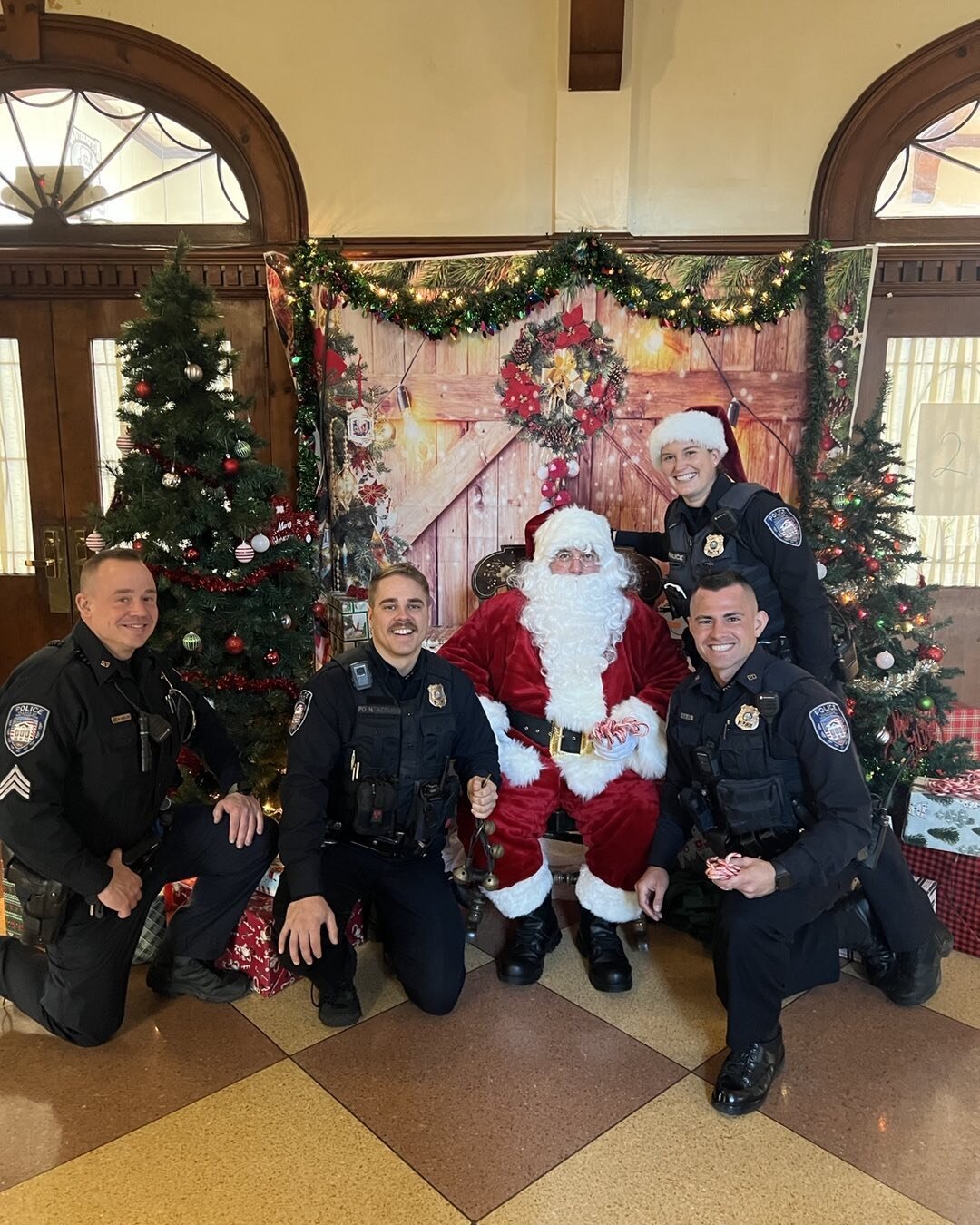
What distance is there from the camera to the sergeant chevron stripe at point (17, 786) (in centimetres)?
242

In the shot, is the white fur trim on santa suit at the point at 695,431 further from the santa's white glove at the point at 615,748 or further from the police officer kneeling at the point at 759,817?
the santa's white glove at the point at 615,748

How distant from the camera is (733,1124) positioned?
2326mm

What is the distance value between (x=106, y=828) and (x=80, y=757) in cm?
24

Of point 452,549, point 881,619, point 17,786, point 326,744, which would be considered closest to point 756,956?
point 326,744

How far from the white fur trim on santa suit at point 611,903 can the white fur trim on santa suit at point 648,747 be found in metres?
0.42

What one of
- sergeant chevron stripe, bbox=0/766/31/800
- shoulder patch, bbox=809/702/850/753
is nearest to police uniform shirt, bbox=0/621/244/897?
sergeant chevron stripe, bbox=0/766/31/800

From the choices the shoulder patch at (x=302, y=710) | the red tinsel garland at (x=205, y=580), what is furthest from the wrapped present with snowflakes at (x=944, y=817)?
the red tinsel garland at (x=205, y=580)

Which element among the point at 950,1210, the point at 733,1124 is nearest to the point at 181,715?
the point at 733,1124

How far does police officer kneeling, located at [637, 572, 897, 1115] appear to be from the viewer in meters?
2.40

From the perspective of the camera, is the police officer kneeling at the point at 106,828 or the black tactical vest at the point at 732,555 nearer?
the police officer kneeling at the point at 106,828

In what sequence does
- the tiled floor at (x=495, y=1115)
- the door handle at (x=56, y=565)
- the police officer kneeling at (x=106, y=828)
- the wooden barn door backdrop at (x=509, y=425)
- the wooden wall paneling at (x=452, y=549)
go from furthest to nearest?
the door handle at (x=56, y=565), the wooden wall paneling at (x=452, y=549), the wooden barn door backdrop at (x=509, y=425), the police officer kneeling at (x=106, y=828), the tiled floor at (x=495, y=1115)

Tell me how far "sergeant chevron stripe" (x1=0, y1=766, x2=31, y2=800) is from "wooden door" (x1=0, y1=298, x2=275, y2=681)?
10.0 feet

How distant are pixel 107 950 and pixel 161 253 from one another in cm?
400

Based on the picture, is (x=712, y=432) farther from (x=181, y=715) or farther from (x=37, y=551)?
(x=37, y=551)
